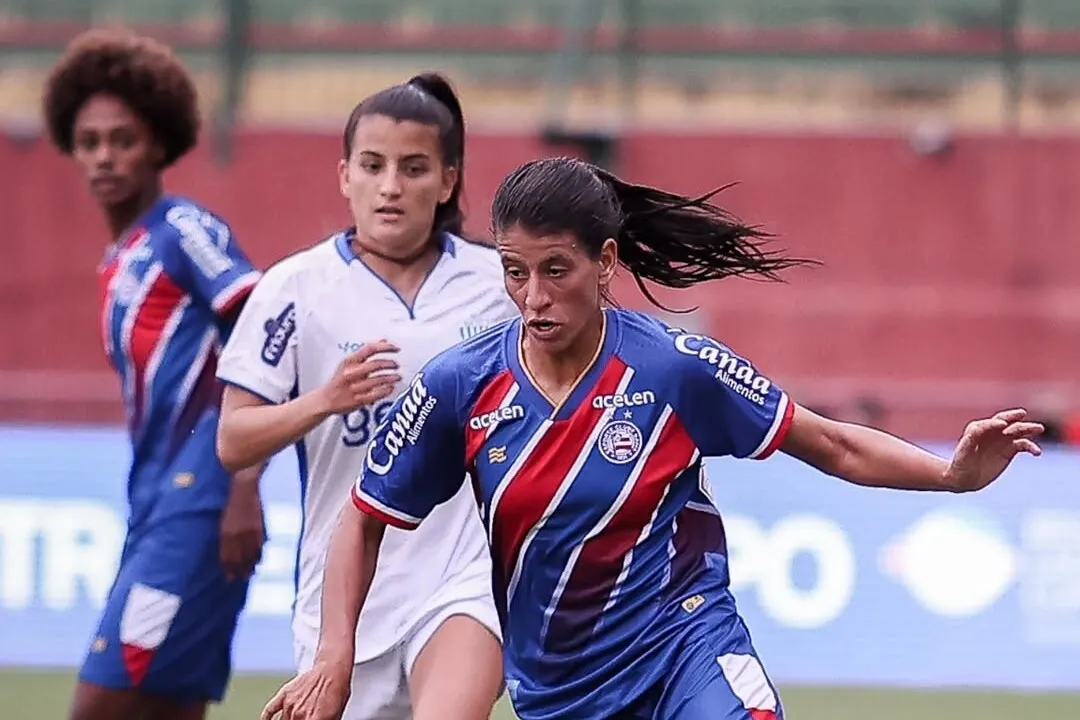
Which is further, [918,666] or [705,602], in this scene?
[918,666]

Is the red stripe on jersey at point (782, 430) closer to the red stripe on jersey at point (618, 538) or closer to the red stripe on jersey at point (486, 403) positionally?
the red stripe on jersey at point (618, 538)

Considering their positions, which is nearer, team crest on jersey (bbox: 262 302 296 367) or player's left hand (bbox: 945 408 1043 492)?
player's left hand (bbox: 945 408 1043 492)

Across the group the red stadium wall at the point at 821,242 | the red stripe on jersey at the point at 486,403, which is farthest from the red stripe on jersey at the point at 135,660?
the red stadium wall at the point at 821,242

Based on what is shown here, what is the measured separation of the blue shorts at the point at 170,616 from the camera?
582 centimetres

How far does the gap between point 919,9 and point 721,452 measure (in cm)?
1352

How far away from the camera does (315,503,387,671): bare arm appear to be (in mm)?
4219

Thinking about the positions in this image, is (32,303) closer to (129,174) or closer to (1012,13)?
(1012,13)

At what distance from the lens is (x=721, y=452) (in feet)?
14.1

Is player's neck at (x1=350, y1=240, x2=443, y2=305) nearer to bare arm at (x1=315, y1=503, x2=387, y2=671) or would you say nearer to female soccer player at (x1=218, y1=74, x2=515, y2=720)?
female soccer player at (x1=218, y1=74, x2=515, y2=720)

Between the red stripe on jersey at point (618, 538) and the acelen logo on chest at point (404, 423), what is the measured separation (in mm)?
420

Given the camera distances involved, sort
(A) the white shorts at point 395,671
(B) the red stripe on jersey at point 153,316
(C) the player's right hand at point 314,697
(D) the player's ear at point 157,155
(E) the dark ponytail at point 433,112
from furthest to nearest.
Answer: (D) the player's ear at point 157,155 < (B) the red stripe on jersey at point 153,316 < (E) the dark ponytail at point 433,112 < (A) the white shorts at point 395,671 < (C) the player's right hand at point 314,697

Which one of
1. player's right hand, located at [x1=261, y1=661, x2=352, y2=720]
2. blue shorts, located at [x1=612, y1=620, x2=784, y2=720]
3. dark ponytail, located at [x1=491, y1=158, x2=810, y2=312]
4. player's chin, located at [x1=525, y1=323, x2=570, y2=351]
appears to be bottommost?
player's right hand, located at [x1=261, y1=661, x2=352, y2=720]

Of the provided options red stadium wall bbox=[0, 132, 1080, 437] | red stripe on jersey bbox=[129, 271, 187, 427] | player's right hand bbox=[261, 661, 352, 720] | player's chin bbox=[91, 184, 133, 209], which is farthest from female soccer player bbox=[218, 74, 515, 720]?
red stadium wall bbox=[0, 132, 1080, 437]

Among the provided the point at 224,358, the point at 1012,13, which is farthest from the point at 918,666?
the point at 1012,13
